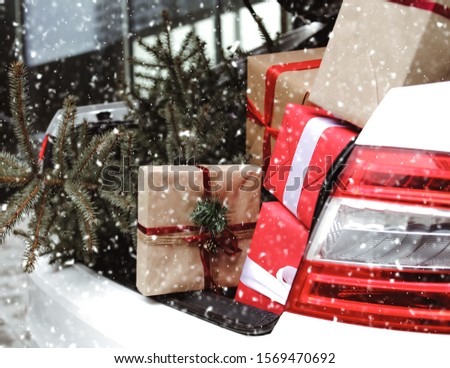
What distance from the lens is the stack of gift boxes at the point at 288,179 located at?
1.34 meters

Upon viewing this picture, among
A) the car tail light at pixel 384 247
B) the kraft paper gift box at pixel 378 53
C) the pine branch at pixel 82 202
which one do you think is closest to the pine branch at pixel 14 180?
the pine branch at pixel 82 202

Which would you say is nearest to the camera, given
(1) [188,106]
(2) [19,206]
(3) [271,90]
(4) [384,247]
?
(4) [384,247]

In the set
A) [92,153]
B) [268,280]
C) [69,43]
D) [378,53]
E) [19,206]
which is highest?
[378,53]

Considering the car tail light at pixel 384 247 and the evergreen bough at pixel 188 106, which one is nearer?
the car tail light at pixel 384 247

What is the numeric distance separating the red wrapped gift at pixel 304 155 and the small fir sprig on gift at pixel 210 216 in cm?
16

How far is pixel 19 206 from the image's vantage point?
5.22ft

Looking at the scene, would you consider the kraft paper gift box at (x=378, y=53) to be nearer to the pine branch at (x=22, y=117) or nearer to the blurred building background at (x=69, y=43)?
the pine branch at (x=22, y=117)

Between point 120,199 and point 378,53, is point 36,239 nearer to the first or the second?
point 120,199

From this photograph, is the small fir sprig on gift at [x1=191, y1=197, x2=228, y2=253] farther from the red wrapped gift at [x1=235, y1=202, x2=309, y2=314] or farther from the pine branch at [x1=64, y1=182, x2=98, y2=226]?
the pine branch at [x1=64, y1=182, x2=98, y2=226]

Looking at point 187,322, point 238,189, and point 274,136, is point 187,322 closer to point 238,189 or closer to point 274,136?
point 238,189

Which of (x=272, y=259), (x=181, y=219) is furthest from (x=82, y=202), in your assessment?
(x=272, y=259)

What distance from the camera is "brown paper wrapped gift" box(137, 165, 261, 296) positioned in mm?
1456

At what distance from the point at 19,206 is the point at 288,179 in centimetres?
74

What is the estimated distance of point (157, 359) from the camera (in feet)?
3.66
